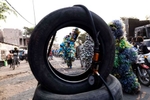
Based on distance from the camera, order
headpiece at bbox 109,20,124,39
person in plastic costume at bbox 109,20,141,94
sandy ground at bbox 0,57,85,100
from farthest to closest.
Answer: sandy ground at bbox 0,57,85,100
person in plastic costume at bbox 109,20,141,94
headpiece at bbox 109,20,124,39

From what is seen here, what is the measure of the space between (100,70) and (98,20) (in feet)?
1.82

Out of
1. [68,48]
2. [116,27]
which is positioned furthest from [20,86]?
[68,48]

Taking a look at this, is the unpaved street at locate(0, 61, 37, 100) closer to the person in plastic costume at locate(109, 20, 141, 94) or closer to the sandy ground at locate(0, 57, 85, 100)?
the sandy ground at locate(0, 57, 85, 100)

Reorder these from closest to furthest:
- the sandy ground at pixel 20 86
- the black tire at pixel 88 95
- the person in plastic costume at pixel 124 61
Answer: the black tire at pixel 88 95 → the person in plastic costume at pixel 124 61 → the sandy ground at pixel 20 86

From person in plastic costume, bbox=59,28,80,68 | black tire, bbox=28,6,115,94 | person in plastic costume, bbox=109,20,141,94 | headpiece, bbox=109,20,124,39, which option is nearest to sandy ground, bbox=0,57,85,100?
black tire, bbox=28,6,115,94

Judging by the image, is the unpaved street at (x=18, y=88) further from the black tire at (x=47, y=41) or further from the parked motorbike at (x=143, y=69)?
the parked motorbike at (x=143, y=69)

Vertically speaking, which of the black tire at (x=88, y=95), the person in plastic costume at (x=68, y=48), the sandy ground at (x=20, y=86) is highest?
the black tire at (x=88, y=95)

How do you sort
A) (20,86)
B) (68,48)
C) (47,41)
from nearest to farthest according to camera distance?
(47,41) → (20,86) → (68,48)

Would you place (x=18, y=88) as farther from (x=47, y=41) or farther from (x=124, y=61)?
(x=47, y=41)

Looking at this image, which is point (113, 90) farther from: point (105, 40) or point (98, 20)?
point (98, 20)

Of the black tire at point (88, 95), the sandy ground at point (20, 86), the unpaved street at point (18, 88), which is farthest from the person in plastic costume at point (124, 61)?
the unpaved street at point (18, 88)

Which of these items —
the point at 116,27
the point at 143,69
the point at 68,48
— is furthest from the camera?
the point at 68,48

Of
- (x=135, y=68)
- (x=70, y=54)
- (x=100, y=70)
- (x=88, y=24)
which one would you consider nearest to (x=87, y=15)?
(x=88, y=24)

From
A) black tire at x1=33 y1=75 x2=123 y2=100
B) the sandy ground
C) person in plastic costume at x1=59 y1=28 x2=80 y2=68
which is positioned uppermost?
black tire at x1=33 y1=75 x2=123 y2=100
